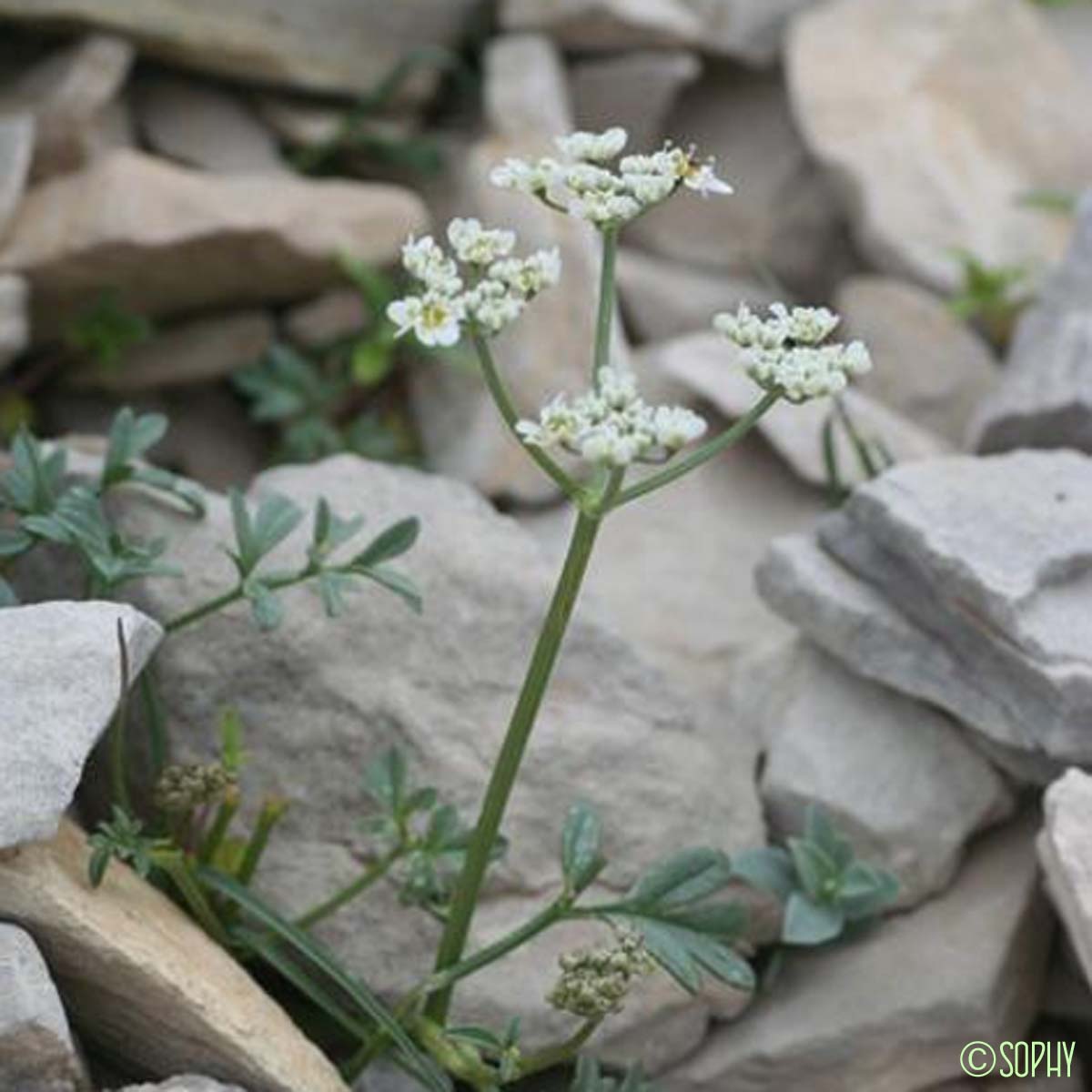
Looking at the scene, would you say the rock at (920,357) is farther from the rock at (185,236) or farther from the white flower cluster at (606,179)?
the white flower cluster at (606,179)

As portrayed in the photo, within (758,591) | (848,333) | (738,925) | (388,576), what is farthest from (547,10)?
(738,925)

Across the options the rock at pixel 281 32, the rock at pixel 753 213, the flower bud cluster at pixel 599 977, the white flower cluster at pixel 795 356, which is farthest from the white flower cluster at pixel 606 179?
the rock at pixel 753 213

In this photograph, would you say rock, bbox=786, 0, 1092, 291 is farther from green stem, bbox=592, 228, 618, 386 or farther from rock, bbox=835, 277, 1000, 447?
green stem, bbox=592, 228, 618, 386

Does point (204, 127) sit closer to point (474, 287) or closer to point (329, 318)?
point (329, 318)

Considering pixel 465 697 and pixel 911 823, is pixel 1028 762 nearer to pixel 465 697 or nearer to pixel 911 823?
pixel 911 823

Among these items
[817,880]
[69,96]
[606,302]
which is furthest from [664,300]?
[606,302]
